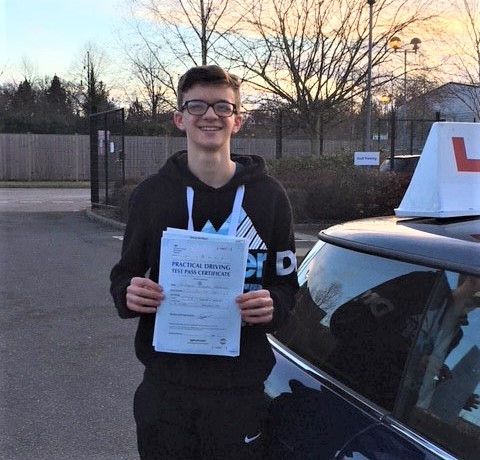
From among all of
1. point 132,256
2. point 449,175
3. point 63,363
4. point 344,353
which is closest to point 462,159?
point 449,175

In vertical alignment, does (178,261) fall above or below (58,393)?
above

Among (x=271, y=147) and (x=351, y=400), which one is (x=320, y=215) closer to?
(x=271, y=147)

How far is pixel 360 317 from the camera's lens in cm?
195

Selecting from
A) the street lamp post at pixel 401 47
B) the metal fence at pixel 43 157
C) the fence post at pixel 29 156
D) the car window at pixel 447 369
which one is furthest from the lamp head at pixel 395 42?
the fence post at pixel 29 156

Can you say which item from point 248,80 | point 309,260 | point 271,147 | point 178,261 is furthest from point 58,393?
point 271,147

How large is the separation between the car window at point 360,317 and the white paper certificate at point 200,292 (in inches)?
15.1

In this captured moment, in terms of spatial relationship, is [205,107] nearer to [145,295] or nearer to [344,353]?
[145,295]

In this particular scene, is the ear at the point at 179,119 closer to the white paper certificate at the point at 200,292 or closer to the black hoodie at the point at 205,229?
the black hoodie at the point at 205,229

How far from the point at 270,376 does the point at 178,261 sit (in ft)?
2.03

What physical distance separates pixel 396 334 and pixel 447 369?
189 millimetres

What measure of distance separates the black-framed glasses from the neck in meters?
0.12

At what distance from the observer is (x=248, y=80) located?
1906 cm

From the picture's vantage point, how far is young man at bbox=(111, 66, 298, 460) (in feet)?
Result: 5.96

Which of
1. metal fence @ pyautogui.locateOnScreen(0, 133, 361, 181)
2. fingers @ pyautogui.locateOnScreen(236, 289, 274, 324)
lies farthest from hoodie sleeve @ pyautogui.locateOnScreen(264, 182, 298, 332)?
metal fence @ pyautogui.locateOnScreen(0, 133, 361, 181)
